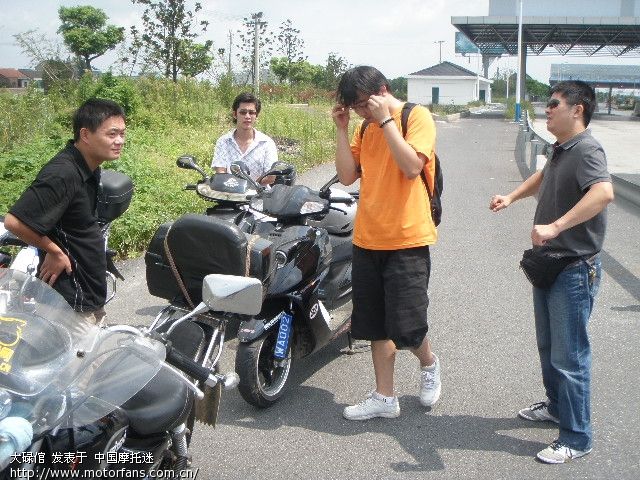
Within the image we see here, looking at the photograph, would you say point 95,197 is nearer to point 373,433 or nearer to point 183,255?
point 183,255


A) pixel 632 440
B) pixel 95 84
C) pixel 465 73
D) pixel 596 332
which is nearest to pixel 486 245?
pixel 596 332

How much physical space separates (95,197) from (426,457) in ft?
7.22

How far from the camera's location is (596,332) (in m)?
5.70

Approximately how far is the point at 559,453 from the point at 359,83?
2.14m

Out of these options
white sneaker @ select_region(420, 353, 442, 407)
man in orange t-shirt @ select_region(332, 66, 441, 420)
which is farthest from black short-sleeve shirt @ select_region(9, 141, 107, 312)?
white sneaker @ select_region(420, 353, 442, 407)

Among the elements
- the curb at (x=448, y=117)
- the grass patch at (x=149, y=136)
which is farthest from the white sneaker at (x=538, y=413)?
the curb at (x=448, y=117)

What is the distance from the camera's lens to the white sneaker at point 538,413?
13.7 ft

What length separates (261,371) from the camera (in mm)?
4391

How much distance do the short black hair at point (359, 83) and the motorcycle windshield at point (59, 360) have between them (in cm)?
187

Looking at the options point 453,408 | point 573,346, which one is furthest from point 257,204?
point 573,346

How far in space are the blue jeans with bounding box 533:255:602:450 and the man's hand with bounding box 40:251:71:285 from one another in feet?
8.08

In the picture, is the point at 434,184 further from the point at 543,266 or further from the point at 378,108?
the point at 543,266

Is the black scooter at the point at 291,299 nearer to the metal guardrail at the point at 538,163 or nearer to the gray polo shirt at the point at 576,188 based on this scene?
the gray polo shirt at the point at 576,188

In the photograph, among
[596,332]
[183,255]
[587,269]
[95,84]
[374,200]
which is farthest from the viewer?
[95,84]
